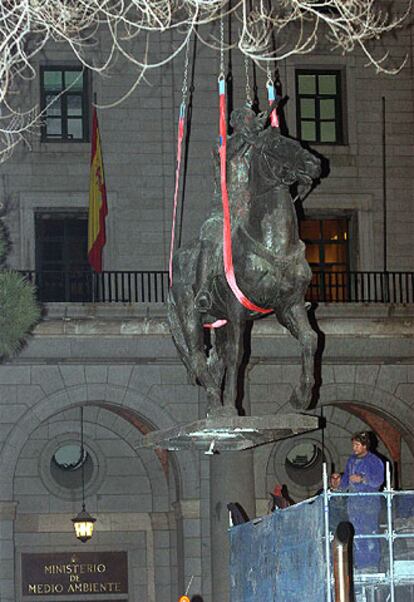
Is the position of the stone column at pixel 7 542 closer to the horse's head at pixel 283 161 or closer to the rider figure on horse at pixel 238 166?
the rider figure on horse at pixel 238 166

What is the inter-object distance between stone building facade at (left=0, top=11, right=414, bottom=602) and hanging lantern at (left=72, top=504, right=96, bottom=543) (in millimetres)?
1611

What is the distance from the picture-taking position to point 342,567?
16.3m

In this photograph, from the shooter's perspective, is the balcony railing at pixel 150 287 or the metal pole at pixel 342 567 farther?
the balcony railing at pixel 150 287

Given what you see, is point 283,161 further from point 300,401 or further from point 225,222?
point 300,401

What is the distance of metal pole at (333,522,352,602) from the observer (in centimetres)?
1631

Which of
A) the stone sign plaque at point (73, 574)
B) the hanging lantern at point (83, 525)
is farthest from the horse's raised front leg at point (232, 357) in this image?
the stone sign plaque at point (73, 574)

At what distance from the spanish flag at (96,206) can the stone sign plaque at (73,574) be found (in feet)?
23.4

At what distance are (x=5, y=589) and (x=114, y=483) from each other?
13.6 ft

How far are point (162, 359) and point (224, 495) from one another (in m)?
3.41

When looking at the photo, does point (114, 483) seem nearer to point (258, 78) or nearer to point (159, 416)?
point (159, 416)

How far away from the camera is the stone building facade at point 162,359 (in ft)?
119

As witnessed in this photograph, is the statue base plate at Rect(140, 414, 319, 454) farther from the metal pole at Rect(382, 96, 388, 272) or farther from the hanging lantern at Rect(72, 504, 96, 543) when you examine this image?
the metal pole at Rect(382, 96, 388, 272)

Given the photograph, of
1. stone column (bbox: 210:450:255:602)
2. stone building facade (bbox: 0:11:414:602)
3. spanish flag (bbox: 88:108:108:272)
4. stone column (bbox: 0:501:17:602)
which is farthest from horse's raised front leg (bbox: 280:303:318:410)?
stone column (bbox: 0:501:17:602)

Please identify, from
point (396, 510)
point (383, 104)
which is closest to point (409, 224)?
point (383, 104)
